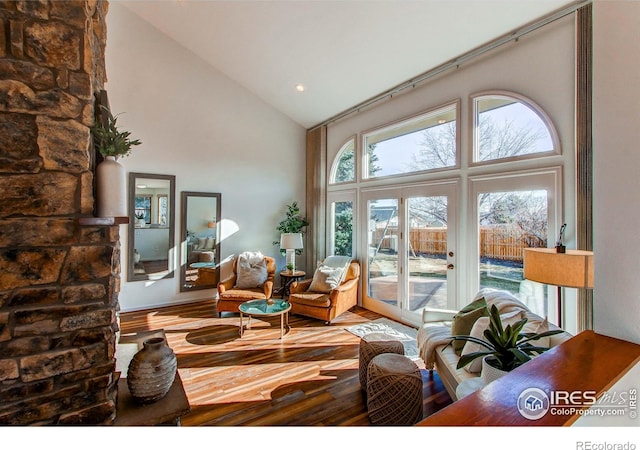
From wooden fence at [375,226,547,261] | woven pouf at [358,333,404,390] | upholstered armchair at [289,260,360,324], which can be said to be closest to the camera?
woven pouf at [358,333,404,390]

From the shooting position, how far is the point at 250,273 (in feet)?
16.1

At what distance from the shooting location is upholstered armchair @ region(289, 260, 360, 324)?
426 cm

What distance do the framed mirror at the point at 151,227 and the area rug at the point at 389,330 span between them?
3342 millimetres

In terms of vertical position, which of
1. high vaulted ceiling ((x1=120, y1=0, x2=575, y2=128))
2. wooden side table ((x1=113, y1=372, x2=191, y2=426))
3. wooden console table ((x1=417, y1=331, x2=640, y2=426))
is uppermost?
high vaulted ceiling ((x1=120, y1=0, x2=575, y2=128))

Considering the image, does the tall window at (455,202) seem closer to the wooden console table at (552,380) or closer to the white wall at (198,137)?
the white wall at (198,137)

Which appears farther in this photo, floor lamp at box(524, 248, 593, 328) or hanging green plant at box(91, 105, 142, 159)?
floor lamp at box(524, 248, 593, 328)

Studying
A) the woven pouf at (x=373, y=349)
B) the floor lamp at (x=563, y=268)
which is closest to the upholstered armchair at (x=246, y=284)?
the woven pouf at (x=373, y=349)

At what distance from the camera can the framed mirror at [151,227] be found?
15.6 ft

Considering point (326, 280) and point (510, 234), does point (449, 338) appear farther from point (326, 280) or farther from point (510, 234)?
point (326, 280)

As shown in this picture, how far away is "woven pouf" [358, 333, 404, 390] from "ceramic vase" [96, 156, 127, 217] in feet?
7.06

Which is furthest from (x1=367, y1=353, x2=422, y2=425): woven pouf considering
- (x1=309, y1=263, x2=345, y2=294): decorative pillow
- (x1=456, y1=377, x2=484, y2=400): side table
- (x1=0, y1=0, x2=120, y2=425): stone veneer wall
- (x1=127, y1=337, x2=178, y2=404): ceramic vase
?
(x1=309, y1=263, x2=345, y2=294): decorative pillow

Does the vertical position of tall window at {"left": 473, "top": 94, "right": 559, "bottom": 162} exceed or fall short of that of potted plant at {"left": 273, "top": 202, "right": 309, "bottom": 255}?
it exceeds it

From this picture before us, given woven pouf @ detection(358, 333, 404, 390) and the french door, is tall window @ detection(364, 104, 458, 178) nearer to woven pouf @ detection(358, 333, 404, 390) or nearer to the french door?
the french door

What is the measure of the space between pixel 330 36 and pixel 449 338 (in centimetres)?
376
